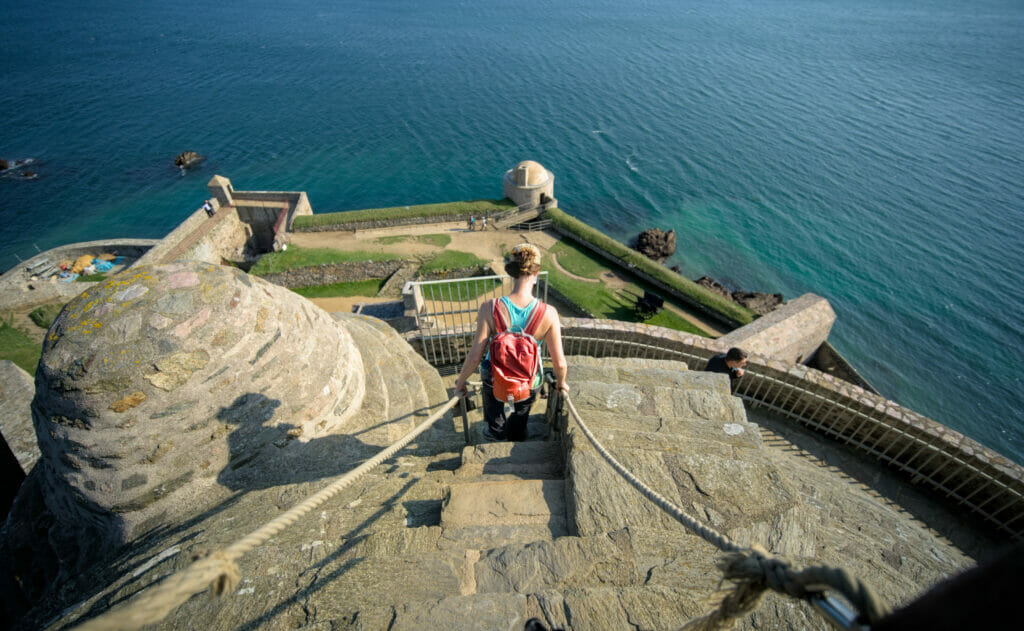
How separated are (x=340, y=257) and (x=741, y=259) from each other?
24336mm

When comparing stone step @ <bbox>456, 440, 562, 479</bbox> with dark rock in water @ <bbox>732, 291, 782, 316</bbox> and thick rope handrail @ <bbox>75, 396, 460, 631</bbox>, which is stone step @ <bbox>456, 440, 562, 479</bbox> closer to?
thick rope handrail @ <bbox>75, 396, 460, 631</bbox>

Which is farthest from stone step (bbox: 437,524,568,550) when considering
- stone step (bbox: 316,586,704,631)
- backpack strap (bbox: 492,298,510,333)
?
backpack strap (bbox: 492,298,510,333)

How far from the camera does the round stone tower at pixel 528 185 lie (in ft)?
78.5

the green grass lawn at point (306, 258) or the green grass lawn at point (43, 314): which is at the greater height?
the green grass lawn at point (306, 258)

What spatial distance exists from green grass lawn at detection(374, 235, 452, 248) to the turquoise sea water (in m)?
13.1

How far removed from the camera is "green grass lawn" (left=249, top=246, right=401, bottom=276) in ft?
69.0

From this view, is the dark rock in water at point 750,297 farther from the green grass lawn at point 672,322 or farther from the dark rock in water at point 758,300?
the green grass lawn at point 672,322

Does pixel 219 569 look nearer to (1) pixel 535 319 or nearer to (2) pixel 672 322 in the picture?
(1) pixel 535 319

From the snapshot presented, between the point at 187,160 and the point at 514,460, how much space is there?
4698 cm

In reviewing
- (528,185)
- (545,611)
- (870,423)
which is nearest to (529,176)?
(528,185)

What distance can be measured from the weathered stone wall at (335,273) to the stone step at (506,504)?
18.5 meters

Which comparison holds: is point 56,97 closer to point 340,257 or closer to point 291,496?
point 340,257

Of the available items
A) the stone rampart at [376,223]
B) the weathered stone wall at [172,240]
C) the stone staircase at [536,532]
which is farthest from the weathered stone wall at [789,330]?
the weathered stone wall at [172,240]

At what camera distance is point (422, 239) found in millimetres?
23031
